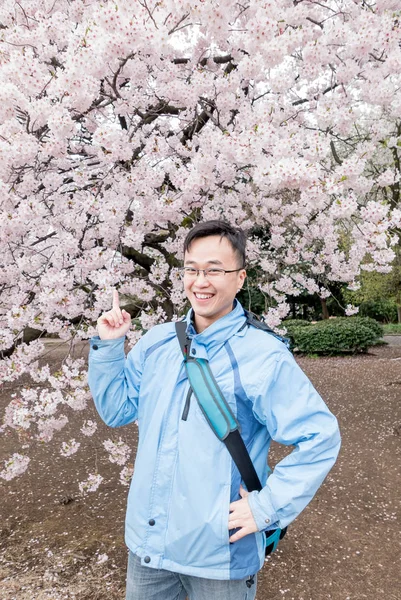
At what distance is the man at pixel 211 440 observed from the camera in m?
1.32

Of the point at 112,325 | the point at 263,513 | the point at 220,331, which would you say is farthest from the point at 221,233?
the point at 263,513

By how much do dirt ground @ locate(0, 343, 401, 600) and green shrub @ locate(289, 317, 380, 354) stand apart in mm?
6964

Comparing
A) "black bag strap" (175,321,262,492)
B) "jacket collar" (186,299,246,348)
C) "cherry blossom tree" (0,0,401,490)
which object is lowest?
"black bag strap" (175,321,262,492)

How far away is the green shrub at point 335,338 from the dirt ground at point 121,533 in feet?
22.8

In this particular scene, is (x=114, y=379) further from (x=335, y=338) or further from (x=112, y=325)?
(x=335, y=338)

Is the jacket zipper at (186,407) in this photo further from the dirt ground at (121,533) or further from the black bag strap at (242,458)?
the dirt ground at (121,533)

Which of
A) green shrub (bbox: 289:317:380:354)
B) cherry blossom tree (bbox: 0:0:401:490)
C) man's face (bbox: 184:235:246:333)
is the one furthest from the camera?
green shrub (bbox: 289:317:380:354)

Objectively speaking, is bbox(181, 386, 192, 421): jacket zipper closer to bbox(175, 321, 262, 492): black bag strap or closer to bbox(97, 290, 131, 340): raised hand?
bbox(175, 321, 262, 492): black bag strap

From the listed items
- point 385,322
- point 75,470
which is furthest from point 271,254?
point 385,322

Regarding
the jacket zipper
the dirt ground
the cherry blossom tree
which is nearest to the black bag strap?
the jacket zipper

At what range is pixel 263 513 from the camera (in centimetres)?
131

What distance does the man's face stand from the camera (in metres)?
1.52

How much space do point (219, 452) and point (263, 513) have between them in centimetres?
22

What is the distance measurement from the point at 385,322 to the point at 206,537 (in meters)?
24.4
